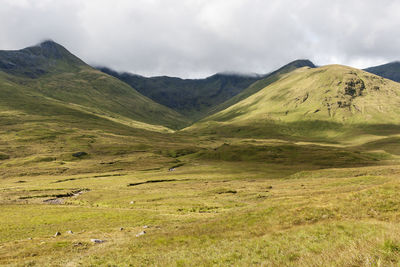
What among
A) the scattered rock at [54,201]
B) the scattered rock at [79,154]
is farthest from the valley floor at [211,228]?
the scattered rock at [79,154]

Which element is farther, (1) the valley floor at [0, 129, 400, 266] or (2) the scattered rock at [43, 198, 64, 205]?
(2) the scattered rock at [43, 198, 64, 205]

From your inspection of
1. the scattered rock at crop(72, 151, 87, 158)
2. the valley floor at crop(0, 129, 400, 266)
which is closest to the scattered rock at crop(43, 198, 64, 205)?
the valley floor at crop(0, 129, 400, 266)

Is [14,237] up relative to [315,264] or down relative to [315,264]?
down

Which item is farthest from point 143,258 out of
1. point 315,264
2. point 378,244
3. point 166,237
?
point 378,244

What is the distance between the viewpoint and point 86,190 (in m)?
88.9

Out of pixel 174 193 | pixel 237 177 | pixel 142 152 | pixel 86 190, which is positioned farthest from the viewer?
pixel 142 152

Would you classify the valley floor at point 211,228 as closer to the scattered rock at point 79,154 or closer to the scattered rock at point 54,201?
the scattered rock at point 54,201

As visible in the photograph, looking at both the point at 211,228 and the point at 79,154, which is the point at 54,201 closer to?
the point at 211,228

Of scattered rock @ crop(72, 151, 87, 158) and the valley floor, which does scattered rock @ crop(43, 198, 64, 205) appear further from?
scattered rock @ crop(72, 151, 87, 158)

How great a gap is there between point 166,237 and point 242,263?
14.9 meters

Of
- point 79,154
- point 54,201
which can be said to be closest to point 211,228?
point 54,201

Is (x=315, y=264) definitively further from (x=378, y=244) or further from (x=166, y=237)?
(x=166, y=237)

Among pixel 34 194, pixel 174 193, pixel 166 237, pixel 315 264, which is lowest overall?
pixel 34 194

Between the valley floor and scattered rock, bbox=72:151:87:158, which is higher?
the valley floor
